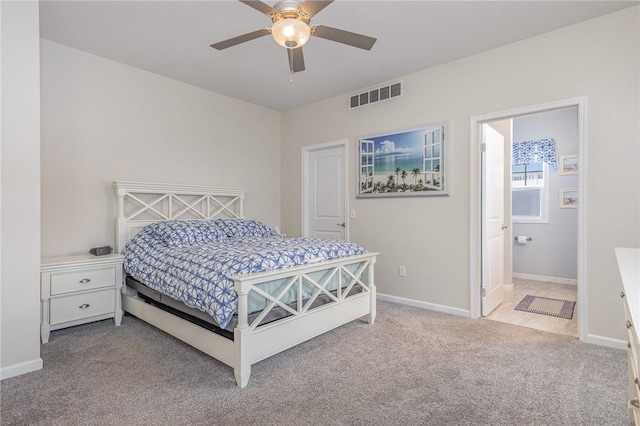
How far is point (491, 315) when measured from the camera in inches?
143

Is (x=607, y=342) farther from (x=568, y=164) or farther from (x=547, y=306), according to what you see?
(x=568, y=164)

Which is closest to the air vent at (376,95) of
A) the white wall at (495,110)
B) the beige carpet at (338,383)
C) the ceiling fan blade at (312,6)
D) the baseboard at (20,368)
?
the white wall at (495,110)

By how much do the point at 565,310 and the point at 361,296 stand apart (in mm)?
Result: 2533

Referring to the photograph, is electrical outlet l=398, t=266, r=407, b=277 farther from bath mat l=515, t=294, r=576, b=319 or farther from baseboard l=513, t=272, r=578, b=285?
baseboard l=513, t=272, r=578, b=285

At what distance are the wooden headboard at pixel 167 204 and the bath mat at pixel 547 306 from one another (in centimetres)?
390

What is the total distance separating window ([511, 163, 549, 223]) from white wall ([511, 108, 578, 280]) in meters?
0.08

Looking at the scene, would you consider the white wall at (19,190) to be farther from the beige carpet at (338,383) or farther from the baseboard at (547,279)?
the baseboard at (547,279)

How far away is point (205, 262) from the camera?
8.11ft

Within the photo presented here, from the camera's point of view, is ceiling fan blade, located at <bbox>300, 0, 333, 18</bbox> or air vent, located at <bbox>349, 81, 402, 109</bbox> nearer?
ceiling fan blade, located at <bbox>300, 0, 333, 18</bbox>

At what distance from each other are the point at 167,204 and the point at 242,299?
8.21 feet

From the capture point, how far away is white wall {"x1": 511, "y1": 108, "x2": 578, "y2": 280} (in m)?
5.16

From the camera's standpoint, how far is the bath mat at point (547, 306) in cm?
370

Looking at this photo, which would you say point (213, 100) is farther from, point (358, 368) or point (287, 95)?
point (358, 368)

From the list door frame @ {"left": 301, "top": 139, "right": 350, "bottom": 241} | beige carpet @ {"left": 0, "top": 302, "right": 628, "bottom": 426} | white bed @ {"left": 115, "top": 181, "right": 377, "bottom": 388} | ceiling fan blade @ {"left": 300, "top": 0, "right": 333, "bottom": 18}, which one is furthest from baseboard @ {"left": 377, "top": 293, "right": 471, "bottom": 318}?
ceiling fan blade @ {"left": 300, "top": 0, "right": 333, "bottom": 18}
